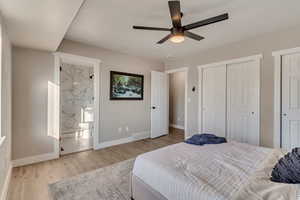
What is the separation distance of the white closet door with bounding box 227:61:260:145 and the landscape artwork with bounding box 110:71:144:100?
7.67 ft

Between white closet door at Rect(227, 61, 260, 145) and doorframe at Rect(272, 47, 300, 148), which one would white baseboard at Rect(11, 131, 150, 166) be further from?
doorframe at Rect(272, 47, 300, 148)

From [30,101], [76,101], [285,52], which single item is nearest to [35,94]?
[30,101]

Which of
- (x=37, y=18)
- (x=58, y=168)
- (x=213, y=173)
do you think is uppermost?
(x=37, y=18)

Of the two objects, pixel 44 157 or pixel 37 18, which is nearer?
pixel 37 18

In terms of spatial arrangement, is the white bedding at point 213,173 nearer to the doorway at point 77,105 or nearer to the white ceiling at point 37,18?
the white ceiling at point 37,18

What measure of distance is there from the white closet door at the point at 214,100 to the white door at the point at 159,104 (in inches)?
52.6

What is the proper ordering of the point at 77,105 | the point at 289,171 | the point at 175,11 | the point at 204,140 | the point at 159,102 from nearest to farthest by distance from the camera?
1. the point at 289,171
2. the point at 175,11
3. the point at 204,140
4. the point at 77,105
5. the point at 159,102

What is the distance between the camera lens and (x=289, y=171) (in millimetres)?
1123

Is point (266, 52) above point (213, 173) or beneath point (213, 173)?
above


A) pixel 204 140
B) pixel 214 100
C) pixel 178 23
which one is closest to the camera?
pixel 178 23

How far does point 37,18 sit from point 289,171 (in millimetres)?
2947

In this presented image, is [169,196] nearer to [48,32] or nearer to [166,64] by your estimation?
[48,32]

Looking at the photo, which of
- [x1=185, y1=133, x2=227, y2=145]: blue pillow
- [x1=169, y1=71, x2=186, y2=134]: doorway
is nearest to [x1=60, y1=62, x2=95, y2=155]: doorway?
[x1=185, y1=133, x2=227, y2=145]: blue pillow

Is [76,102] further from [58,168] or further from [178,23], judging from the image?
[178,23]
